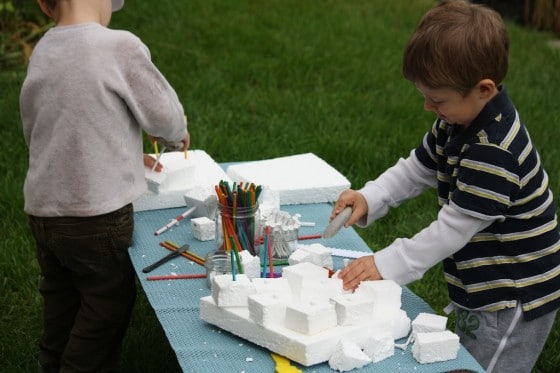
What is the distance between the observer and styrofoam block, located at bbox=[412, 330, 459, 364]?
198 cm

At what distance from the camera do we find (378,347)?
200cm

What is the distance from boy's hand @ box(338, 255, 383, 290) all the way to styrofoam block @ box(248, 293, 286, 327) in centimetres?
25

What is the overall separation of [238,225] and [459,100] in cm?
75

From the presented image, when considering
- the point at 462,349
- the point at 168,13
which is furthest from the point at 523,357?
the point at 168,13

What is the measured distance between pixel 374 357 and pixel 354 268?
31 centimetres

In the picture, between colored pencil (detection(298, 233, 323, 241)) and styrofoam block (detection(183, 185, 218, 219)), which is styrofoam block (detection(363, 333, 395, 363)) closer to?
colored pencil (detection(298, 233, 323, 241))

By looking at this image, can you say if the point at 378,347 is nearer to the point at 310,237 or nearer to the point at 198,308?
the point at 198,308

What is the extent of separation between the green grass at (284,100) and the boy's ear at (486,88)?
4.64 feet

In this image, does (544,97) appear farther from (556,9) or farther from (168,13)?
(168,13)

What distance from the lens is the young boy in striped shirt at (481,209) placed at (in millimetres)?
2117

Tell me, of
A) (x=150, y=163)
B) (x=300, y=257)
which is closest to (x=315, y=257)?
(x=300, y=257)

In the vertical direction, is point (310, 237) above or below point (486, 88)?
below

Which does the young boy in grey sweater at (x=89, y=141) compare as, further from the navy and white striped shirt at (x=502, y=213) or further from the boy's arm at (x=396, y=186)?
the navy and white striped shirt at (x=502, y=213)

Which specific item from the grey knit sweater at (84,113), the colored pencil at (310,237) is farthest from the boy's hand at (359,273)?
Answer: the grey knit sweater at (84,113)
